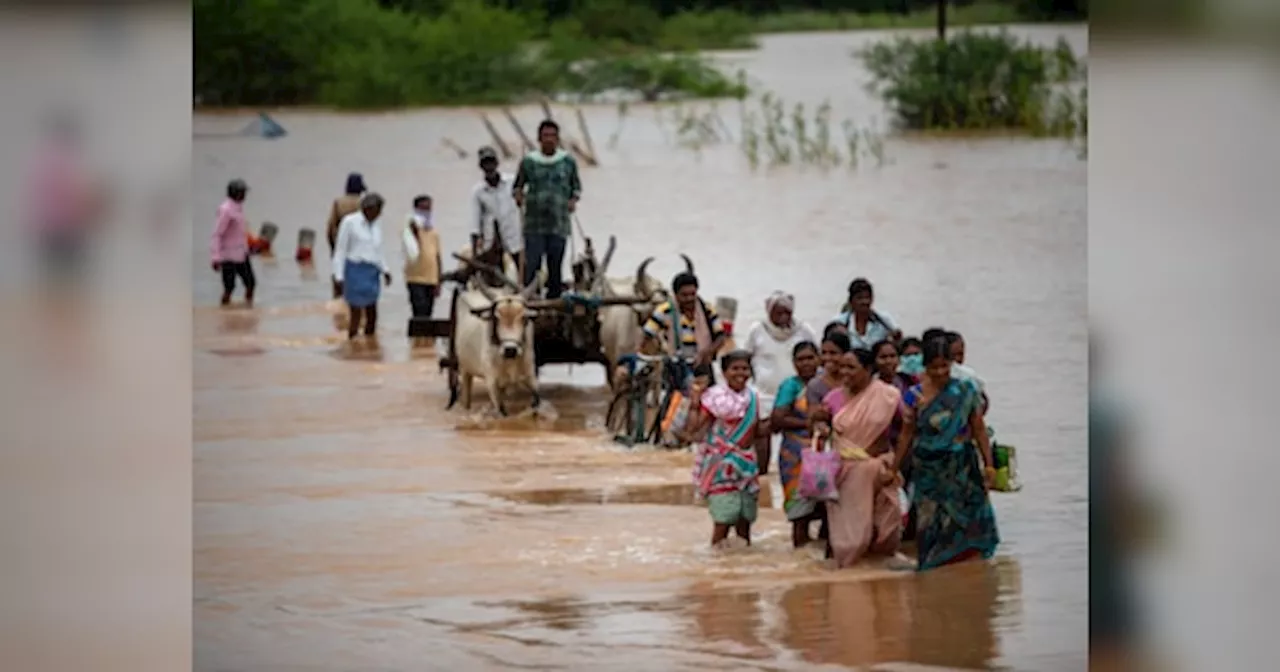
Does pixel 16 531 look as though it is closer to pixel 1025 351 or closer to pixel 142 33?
pixel 142 33

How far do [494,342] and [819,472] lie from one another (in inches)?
67.8

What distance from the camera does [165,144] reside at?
33.8ft

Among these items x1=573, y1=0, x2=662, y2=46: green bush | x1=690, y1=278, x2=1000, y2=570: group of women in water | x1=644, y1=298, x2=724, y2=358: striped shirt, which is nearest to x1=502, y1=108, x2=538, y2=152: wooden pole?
x1=573, y1=0, x2=662, y2=46: green bush

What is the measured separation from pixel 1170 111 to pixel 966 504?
5.36ft

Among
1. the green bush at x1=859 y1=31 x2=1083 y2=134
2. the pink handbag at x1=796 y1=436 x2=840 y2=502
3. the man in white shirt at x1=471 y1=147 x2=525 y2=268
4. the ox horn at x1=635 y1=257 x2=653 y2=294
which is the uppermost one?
the green bush at x1=859 y1=31 x2=1083 y2=134

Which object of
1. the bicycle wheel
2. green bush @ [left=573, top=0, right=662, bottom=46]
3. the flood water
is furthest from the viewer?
green bush @ [left=573, top=0, right=662, bottom=46]

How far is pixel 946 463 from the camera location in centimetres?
909

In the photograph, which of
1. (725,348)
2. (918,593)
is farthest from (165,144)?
(918,593)

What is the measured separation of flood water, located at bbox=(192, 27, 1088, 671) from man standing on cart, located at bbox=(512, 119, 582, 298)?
0.35m

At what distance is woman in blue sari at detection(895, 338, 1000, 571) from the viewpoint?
29.4 feet

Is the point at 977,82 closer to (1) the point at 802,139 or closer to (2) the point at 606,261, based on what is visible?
(1) the point at 802,139

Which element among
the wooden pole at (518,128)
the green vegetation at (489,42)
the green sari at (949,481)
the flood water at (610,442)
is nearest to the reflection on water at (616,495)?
the flood water at (610,442)

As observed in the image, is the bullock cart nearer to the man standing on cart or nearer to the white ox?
the white ox

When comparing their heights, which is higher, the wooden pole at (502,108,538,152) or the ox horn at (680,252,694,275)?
the wooden pole at (502,108,538,152)
